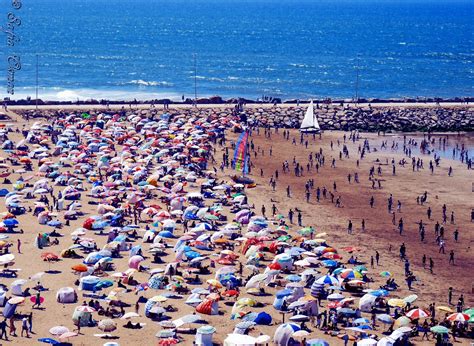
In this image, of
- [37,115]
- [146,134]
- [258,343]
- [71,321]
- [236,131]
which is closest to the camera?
[258,343]

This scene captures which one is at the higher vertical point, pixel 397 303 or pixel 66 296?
pixel 397 303

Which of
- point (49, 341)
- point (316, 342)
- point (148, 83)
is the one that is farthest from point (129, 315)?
point (148, 83)

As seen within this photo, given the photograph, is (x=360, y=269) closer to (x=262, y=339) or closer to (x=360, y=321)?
(x=360, y=321)

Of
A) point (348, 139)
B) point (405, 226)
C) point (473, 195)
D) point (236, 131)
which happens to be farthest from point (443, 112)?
point (405, 226)

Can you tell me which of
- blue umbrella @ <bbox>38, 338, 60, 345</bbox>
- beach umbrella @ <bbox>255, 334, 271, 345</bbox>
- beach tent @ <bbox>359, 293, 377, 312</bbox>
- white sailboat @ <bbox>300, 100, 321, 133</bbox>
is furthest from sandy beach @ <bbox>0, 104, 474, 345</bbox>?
beach umbrella @ <bbox>255, 334, 271, 345</bbox>

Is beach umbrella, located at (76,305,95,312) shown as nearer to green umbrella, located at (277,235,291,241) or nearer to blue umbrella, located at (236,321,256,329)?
blue umbrella, located at (236,321,256,329)

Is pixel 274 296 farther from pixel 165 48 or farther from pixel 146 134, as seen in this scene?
pixel 165 48

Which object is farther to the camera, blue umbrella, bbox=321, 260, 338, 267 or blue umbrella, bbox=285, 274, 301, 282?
blue umbrella, bbox=321, 260, 338, 267
